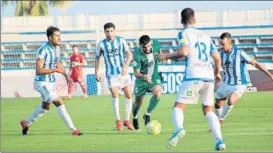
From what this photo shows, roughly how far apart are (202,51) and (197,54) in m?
0.11

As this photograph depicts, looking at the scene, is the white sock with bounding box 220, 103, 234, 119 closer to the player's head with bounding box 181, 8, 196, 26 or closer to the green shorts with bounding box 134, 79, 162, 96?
the green shorts with bounding box 134, 79, 162, 96

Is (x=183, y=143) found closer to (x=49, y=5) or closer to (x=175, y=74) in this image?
(x=175, y=74)

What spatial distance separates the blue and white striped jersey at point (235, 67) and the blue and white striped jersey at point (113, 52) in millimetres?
2010

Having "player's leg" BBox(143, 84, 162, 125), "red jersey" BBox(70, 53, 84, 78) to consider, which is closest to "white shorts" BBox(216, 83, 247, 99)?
"player's leg" BBox(143, 84, 162, 125)

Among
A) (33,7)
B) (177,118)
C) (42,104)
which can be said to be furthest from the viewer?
(33,7)

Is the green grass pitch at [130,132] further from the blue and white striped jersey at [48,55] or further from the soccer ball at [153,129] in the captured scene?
the blue and white striped jersey at [48,55]

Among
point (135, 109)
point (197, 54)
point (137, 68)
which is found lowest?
point (135, 109)

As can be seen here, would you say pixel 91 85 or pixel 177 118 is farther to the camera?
pixel 91 85

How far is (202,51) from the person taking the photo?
45.6 feet

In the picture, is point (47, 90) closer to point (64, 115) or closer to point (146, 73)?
point (64, 115)

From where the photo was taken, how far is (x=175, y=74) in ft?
112

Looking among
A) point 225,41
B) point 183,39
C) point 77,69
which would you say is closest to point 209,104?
point 183,39

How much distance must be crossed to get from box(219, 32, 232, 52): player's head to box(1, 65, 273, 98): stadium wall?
12.3 m

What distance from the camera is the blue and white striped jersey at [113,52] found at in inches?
742
